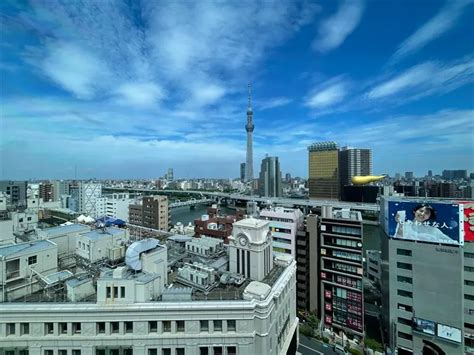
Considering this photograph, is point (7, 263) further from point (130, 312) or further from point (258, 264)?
point (258, 264)

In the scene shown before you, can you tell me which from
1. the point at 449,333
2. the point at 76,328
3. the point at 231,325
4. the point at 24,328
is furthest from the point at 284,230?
the point at 24,328

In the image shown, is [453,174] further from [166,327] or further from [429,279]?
[166,327]

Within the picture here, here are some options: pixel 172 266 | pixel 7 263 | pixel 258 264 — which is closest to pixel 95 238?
pixel 7 263

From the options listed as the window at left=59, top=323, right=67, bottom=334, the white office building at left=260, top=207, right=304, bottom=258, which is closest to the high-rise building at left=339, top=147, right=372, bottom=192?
the white office building at left=260, top=207, right=304, bottom=258

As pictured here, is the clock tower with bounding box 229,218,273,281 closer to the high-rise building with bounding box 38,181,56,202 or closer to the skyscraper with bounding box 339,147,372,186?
the high-rise building with bounding box 38,181,56,202

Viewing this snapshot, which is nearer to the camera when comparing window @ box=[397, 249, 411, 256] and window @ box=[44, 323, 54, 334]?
window @ box=[44, 323, 54, 334]

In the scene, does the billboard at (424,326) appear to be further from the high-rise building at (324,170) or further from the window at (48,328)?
the high-rise building at (324,170)
